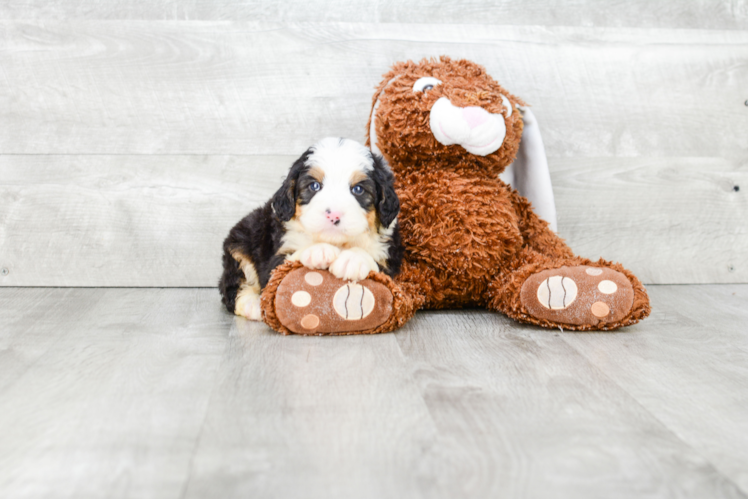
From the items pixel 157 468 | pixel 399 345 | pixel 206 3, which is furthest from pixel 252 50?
pixel 157 468

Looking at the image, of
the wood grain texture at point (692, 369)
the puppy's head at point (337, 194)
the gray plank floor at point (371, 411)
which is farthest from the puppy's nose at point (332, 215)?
the wood grain texture at point (692, 369)

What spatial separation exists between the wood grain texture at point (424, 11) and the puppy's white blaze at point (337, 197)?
2.39 feet

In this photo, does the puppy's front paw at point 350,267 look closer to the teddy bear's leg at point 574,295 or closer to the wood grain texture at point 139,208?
the teddy bear's leg at point 574,295

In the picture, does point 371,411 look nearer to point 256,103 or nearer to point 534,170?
point 534,170

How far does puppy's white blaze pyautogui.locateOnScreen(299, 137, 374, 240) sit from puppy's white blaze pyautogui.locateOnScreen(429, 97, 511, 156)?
8.7 inches

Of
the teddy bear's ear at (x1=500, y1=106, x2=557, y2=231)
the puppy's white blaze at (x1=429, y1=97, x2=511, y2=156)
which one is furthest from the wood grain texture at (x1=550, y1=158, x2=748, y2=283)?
the puppy's white blaze at (x1=429, y1=97, x2=511, y2=156)

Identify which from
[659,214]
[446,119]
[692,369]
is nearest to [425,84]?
[446,119]

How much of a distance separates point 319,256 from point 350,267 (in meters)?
0.07

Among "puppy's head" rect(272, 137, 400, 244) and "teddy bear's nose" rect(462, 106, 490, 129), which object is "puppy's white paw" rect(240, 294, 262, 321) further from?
"teddy bear's nose" rect(462, 106, 490, 129)

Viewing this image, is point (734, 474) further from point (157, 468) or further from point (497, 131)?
point (497, 131)

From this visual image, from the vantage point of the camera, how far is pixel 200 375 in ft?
3.50

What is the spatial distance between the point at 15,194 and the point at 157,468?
140cm

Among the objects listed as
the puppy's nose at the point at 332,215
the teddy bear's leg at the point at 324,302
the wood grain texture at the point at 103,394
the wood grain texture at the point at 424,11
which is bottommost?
the wood grain texture at the point at 103,394

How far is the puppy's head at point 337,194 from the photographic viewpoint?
126 centimetres
